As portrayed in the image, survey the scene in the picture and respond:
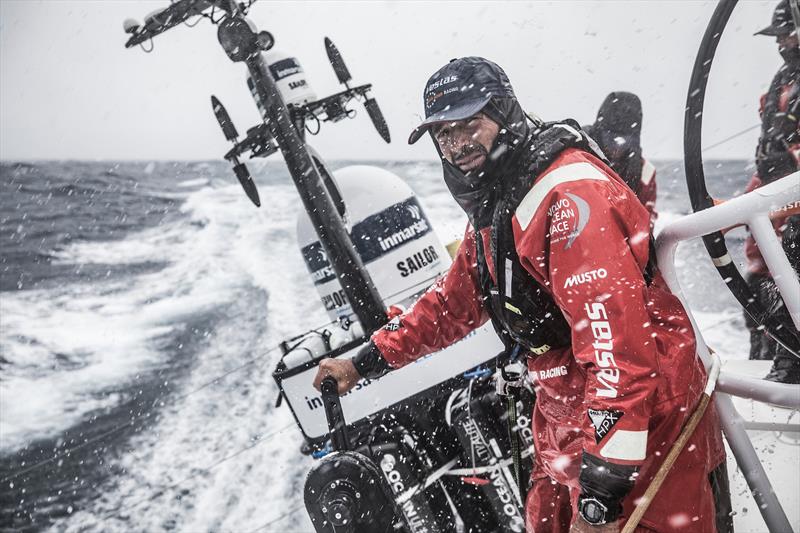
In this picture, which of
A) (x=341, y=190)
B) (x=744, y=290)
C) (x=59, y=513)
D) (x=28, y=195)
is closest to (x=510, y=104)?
(x=744, y=290)

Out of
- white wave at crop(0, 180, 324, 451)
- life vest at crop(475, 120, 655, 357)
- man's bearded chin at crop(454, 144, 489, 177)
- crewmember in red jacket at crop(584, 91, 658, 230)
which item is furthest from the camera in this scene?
white wave at crop(0, 180, 324, 451)

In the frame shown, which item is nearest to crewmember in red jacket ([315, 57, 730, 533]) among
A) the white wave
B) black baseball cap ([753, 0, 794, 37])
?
black baseball cap ([753, 0, 794, 37])

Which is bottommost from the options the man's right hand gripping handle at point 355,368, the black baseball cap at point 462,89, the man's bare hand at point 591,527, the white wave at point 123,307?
the man's bare hand at point 591,527

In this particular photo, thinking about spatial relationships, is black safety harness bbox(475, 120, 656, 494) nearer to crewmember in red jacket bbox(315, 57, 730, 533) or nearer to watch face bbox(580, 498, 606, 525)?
crewmember in red jacket bbox(315, 57, 730, 533)

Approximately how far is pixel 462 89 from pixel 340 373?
41.0 inches

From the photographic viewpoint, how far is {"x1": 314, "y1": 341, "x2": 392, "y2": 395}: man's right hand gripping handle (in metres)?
1.99

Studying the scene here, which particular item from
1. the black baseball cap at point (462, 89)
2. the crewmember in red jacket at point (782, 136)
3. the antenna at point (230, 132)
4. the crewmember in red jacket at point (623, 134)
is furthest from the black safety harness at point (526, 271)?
the antenna at point (230, 132)

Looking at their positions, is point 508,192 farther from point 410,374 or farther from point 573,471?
point 410,374

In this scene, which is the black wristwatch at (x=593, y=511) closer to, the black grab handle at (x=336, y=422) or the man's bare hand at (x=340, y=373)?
the black grab handle at (x=336, y=422)

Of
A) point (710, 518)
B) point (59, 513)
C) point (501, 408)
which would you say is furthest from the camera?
point (59, 513)

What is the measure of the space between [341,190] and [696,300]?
5.72 m

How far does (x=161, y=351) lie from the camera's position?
768cm

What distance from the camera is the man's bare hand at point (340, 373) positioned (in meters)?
1.99

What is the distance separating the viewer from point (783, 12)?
7.23 ft
